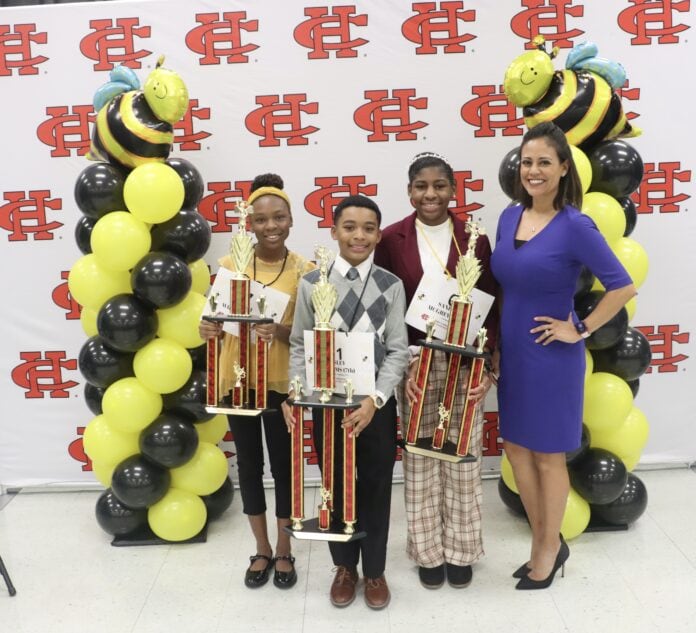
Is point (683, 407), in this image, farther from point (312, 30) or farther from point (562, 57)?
point (312, 30)

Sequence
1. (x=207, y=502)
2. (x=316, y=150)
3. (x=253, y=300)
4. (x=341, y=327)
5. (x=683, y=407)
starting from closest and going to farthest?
(x=341, y=327) < (x=253, y=300) < (x=207, y=502) < (x=316, y=150) < (x=683, y=407)

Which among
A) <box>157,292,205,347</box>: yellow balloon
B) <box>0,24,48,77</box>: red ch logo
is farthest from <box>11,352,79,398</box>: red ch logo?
<box>0,24,48,77</box>: red ch logo

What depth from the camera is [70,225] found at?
313 cm

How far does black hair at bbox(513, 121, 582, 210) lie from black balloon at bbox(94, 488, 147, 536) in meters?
1.96

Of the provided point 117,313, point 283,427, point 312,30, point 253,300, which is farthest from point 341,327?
point 312,30

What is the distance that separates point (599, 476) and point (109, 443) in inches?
76.1

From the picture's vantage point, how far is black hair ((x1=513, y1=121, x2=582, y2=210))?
2010mm

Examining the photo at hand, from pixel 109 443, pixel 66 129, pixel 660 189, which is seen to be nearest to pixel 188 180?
pixel 66 129

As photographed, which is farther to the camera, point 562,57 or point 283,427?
point 562,57

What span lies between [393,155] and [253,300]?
1.25 metres

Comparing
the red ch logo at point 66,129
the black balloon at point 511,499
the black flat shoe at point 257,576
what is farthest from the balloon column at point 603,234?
the red ch logo at point 66,129

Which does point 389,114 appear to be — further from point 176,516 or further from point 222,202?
point 176,516

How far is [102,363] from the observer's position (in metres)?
→ 2.63

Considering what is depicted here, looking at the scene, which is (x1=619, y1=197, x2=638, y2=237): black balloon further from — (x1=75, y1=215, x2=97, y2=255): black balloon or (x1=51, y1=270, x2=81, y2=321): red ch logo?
(x1=51, y1=270, x2=81, y2=321): red ch logo
